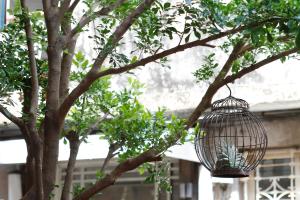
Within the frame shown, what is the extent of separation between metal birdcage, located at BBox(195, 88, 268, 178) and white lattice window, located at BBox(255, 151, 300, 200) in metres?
0.47

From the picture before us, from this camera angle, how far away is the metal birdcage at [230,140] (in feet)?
20.4

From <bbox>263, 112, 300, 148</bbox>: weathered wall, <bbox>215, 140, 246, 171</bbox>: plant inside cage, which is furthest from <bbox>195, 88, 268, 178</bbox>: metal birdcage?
<bbox>263, 112, 300, 148</bbox>: weathered wall

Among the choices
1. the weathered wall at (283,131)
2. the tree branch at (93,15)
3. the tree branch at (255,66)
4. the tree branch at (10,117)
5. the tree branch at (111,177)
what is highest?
the tree branch at (93,15)

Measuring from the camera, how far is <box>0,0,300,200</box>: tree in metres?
4.64

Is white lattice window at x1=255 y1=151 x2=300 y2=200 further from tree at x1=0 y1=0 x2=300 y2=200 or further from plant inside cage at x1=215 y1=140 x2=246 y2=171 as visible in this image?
tree at x1=0 y1=0 x2=300 y2=200

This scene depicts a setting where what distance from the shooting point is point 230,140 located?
8.27m

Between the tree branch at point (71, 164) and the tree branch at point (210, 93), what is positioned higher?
the tree branch at point (210, 93)

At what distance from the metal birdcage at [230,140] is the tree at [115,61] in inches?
30.4

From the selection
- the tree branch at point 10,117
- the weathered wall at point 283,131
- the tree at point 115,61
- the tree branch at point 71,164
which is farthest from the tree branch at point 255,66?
the weathered wall at point 283,131

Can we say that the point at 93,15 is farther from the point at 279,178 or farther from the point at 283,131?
the point at 279,178

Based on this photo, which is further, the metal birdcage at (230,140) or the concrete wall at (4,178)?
the concrete wall at (4,178)

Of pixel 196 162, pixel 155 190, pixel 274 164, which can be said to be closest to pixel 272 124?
pixel 274 164

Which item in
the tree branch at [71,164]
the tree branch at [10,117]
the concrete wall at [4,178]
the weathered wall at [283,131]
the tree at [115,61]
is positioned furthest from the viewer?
the concrete wall at [4,178]

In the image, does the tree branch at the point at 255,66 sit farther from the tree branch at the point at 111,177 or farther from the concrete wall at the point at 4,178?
the concrete wall at the point at 4,178
